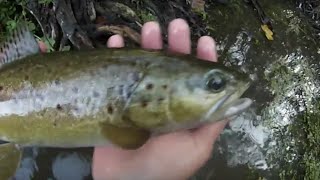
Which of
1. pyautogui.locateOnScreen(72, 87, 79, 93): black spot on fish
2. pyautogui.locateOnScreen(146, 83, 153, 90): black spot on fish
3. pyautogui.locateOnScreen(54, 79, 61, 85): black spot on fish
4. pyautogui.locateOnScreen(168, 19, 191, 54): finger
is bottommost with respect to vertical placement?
pyautogui.locateOnScreen(54, 79, 61, 85): black spot on fish

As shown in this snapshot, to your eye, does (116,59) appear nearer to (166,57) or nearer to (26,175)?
(166,57)

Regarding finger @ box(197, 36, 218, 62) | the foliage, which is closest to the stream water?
finger @ box(197, 36, 218, 62)

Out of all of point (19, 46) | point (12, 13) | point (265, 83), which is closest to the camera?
point (19, 46)

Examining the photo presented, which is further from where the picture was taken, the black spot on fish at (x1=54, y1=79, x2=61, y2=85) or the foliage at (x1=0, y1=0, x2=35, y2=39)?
the foliage at (x1=0, y1=0, x2=35, y2=39)

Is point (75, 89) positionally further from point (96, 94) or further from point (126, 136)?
point (126, 136)

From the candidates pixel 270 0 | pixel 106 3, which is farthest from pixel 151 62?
pixel 270 0

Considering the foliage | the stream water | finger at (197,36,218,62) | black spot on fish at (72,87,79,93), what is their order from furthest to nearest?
the stream water
the foliage
finger at (197,36,218,62)
black spot on fish at (72,87,79,93)

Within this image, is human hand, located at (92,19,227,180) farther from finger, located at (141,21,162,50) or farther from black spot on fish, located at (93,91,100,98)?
black spot on fish, located at (93,91,100,98)

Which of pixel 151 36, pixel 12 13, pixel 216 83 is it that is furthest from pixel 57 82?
pixel 12 13
